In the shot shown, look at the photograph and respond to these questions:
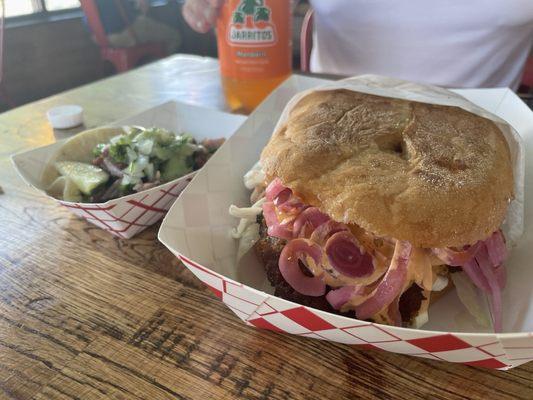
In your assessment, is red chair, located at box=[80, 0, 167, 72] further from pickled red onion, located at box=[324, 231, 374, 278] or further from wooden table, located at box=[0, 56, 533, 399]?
pickled red onion, located at box=[324, 231, 374, 278]

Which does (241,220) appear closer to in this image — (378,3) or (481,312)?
(481,312)

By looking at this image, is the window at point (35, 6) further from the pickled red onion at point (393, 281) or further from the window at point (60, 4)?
the pickled red onion at point (393, 281)

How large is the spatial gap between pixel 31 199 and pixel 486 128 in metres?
1.19

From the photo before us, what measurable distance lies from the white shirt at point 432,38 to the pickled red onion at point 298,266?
164cm

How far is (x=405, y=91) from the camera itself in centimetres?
110

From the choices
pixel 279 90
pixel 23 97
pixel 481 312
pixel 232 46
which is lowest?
pixel 23 97

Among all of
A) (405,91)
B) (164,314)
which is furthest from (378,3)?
(164,314)

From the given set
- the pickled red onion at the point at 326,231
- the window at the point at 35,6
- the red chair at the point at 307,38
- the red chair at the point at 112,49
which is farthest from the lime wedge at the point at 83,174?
the window at the point at 35,6

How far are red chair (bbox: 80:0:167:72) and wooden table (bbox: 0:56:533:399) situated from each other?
3.92m

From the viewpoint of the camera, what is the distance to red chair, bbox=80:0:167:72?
14.6 feet

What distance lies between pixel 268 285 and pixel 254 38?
35.3 inches

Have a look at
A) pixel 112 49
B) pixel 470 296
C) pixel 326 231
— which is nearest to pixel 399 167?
pixel 326 231

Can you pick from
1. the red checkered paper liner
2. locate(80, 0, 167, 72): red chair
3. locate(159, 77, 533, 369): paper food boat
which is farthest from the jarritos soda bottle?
locate(80, 0, 167, 72): red chair

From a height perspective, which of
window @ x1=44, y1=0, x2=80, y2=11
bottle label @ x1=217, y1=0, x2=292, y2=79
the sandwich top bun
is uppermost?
bottle label @ x1=217, y1=0, x2=292, y2=79
